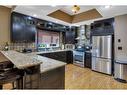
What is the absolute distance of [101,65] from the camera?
17.5 ft

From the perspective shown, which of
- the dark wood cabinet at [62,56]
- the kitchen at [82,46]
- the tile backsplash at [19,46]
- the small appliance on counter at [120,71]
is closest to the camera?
the kitchen at [82,46]

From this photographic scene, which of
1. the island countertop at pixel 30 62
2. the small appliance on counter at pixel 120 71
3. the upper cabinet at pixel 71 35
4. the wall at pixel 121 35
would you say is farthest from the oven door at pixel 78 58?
the island countertop at pixel 30 62

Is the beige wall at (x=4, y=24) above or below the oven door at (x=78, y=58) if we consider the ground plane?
above

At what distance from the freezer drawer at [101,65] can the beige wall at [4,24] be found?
3.92 metres

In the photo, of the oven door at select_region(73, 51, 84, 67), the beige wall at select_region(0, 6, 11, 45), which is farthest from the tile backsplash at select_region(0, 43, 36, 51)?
the oven door at select_region(73, 51, 84, 67)

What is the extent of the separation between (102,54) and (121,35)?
1.13 meters

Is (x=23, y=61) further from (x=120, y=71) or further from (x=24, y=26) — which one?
(x=120, y=71)

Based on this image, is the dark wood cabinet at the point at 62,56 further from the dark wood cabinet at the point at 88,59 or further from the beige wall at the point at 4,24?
the beige wall at the point at 4,24

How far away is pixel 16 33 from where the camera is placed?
4570 millimetres

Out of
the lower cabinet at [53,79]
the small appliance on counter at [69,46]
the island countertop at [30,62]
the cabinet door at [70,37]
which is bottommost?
the lower cabinet at [53,79]

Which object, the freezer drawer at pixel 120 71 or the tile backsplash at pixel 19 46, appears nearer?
the freezer drawer at pixel 120 71

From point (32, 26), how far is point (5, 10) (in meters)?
1.17

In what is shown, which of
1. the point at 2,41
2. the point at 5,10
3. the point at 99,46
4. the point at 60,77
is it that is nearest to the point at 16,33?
the point at 2,41

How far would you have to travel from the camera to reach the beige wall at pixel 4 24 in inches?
178
